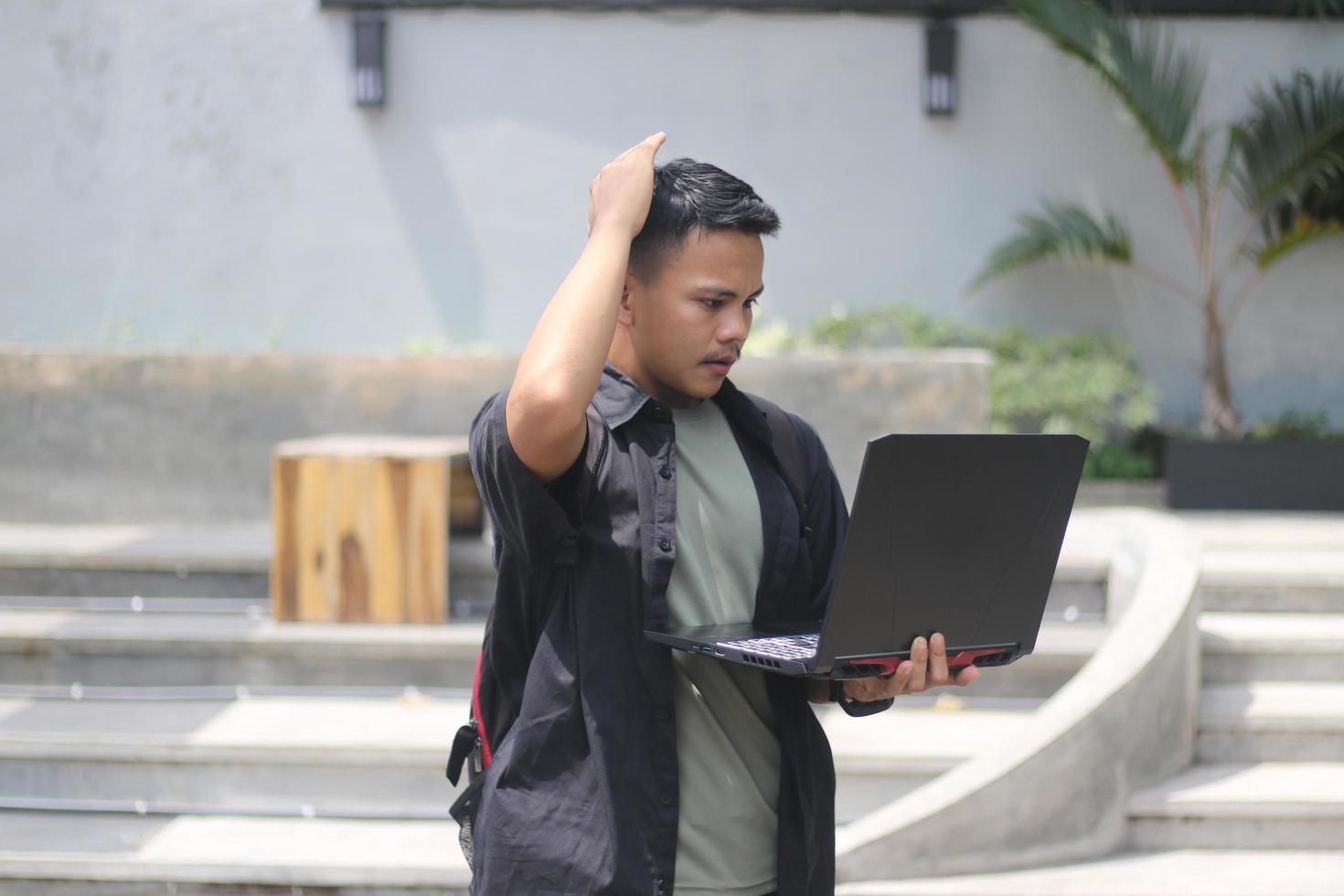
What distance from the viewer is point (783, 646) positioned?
1.37 metres

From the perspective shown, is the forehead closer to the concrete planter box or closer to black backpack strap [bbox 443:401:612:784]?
black backpack strap [bbox 443:401:612:784]

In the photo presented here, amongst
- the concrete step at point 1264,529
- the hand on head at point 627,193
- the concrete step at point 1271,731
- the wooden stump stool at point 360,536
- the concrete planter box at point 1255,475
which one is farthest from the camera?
the concrete planter box at point 1255,475

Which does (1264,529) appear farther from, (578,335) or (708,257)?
(578,335)

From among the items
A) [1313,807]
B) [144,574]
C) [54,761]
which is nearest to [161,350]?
[144,574]

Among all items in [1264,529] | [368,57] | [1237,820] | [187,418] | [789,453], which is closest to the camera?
[789,453]

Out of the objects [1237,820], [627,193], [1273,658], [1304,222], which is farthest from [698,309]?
[1304,222]

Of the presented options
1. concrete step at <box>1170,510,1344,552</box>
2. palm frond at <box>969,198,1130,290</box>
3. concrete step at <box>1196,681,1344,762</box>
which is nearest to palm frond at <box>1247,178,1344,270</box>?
palm frond at <box>969,198,1130,290</box>

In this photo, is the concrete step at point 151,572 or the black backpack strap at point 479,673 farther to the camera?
the concrete step at point 151,572

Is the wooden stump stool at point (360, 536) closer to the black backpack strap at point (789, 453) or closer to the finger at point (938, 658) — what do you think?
the black backpack strap at point (789, 453)

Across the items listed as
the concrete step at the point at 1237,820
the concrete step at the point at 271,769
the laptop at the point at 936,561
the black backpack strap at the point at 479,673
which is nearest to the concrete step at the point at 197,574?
the concrete step at the point at 271,769

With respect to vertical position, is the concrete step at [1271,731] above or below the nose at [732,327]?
below

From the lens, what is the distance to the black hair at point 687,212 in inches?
58.2

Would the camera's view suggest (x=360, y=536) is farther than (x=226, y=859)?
Yes

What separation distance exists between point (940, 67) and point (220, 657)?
534 centimetres
